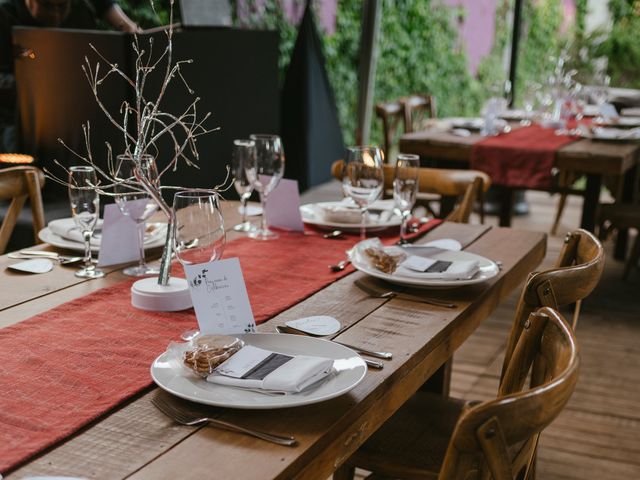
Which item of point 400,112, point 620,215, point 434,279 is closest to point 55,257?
point 434,279

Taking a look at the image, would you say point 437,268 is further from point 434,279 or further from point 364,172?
point 364,172

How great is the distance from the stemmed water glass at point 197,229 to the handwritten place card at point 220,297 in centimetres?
7

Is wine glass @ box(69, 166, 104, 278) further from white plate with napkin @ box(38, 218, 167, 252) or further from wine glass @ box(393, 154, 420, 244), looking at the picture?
wine glass @ box(393, 154, 420, 244)

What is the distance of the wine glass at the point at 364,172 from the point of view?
78.5 inches

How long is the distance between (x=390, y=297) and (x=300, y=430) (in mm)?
647

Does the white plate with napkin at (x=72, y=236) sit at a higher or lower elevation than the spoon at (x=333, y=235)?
higher

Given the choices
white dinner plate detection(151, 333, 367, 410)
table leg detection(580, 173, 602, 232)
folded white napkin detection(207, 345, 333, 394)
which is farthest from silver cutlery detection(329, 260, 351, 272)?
table leg detection(580, 173, 602, 232)

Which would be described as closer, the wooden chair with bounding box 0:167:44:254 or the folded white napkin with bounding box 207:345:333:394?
the folded white napkin with bounding box 207:345:333:394

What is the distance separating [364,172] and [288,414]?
967mm

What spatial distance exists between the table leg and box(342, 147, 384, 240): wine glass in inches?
82.5

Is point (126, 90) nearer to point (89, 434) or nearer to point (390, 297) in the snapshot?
point (390, 297)

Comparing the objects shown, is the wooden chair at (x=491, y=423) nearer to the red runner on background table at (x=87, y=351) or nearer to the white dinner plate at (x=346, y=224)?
the red runner on background table at (x=87, y=351)

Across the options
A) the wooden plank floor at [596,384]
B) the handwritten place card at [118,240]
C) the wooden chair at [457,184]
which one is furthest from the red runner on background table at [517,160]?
the handwritten place card at [118,240]

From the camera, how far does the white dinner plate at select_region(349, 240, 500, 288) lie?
1701mm
